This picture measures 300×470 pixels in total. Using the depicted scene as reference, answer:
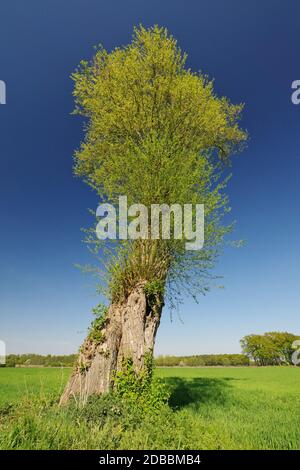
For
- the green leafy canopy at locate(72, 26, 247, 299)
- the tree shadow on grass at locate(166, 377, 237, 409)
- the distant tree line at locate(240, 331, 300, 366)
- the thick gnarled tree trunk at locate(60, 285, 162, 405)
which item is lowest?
the distant tree line at locate(240, 331, 300, 366)

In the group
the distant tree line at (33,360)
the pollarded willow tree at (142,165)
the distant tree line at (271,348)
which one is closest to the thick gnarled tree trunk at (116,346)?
the pollarded willow tree at (142,165)

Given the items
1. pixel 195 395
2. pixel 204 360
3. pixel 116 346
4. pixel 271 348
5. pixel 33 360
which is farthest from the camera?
pixel 271 348

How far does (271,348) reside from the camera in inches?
5037

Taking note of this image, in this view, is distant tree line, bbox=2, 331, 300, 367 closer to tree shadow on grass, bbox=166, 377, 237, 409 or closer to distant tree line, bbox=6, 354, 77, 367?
distant tree line, bbox=6, 354, 77, 367

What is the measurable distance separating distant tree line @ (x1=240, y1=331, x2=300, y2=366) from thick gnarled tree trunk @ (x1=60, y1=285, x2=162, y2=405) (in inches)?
5006

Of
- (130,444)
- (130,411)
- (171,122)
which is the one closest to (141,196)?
(171,122)

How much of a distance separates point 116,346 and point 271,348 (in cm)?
13217

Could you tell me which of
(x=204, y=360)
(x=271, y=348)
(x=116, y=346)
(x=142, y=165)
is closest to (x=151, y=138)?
(x=142, y=165)

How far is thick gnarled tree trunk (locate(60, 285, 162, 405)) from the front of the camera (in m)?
11.3

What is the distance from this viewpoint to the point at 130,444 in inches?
277

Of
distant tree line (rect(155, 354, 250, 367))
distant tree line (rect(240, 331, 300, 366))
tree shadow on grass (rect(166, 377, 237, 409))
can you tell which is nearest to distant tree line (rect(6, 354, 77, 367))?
distant tree line (rect(155, 354, 250, 367))

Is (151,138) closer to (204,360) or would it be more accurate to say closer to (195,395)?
(195,395)
